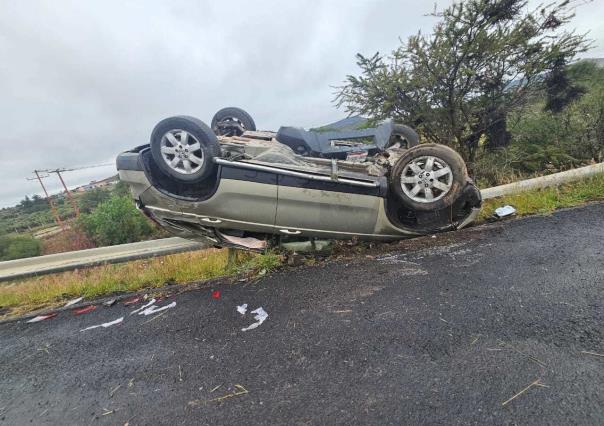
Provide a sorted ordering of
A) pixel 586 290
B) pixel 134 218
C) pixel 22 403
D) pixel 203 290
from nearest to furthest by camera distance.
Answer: pixel 22 403, pixel 586 290, pixel 203 290, pixel 134 218

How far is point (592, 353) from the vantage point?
1396mm

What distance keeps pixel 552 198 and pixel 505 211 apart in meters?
0.73

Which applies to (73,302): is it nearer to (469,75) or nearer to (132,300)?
(132,300)

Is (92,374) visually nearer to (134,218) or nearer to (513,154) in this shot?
(513,154)

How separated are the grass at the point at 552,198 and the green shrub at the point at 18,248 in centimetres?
3867

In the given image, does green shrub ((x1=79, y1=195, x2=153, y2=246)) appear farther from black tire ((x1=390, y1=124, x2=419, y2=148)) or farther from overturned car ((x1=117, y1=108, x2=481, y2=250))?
black tire ((x1=390, y1=124, x2=419, y2=148))

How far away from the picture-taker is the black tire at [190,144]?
302 cm

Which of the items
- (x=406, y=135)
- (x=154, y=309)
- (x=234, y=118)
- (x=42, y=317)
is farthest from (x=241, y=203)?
(x=406, y=135)

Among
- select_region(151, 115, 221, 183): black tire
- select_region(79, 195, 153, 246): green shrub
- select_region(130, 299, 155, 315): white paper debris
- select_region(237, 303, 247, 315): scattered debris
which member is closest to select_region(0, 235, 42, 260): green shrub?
select_region(79, 195, 153, 246): green shrub

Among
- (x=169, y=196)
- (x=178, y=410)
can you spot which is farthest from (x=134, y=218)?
(x=178, y=410)

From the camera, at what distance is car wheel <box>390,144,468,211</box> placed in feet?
9.89

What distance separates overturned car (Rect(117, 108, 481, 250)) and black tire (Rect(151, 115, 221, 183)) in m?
0.01

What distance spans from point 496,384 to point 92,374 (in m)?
2.31

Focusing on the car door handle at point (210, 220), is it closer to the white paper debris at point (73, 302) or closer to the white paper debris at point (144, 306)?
the white paper debris at point (144, 306)
